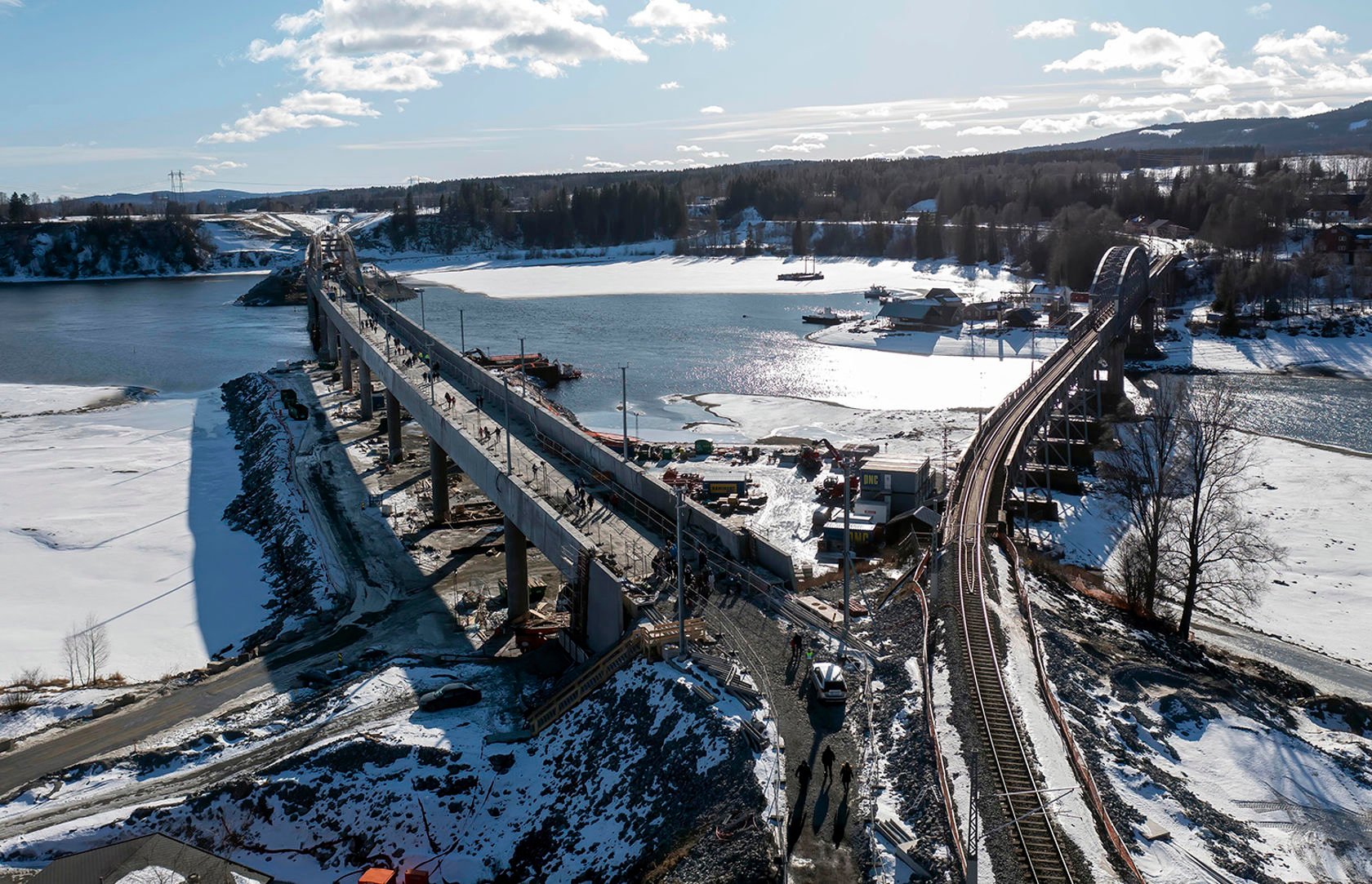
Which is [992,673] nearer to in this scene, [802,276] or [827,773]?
[827,773]

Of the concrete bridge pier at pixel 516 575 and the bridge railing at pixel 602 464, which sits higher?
the bridge railing at pixel 602 464

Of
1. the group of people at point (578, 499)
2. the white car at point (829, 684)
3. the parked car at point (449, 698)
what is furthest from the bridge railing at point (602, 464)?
the white car at point (829, 684)

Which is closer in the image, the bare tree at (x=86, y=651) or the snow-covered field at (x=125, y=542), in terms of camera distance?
the bare tree at (x=86, y=651)

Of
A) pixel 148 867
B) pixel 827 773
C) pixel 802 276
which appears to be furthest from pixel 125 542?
pixel 802 276

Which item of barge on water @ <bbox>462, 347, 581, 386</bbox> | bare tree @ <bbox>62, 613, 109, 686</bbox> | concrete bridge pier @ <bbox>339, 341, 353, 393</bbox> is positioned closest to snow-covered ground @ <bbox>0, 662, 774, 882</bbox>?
bare tree @ <bbox>62, 613, 109, 686</bbox>

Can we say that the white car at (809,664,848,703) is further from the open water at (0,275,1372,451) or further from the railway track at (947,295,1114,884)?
the open water at (0,275,1372,451)

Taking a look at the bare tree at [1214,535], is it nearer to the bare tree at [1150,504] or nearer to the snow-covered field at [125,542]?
the bare tree at [1150,504]

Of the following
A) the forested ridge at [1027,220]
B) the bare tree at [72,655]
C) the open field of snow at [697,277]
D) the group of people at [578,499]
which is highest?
the forested ridge at [1027,220]

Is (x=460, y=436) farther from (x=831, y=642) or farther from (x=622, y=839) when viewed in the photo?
(x=622, y=839)
